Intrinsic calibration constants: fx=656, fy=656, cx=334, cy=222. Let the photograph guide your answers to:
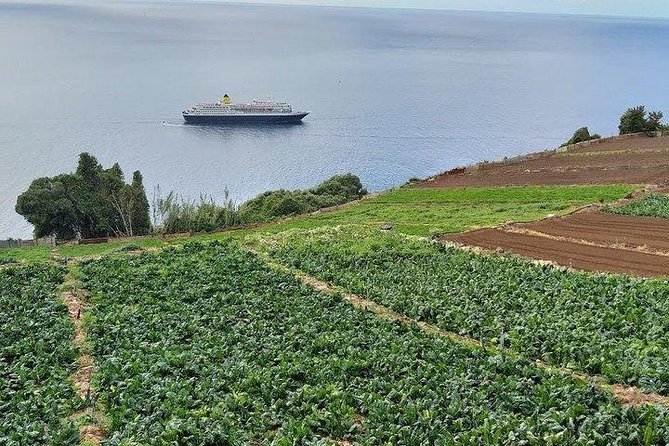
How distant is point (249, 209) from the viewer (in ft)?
216

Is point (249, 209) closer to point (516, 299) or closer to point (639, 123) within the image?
point (516, 299)

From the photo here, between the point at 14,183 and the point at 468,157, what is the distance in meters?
70.0

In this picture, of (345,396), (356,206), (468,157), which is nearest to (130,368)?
(345,396)

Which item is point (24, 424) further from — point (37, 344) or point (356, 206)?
point (356, 206)

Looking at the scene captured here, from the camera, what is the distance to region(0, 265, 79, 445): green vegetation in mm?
18078

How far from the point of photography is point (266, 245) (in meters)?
41.7

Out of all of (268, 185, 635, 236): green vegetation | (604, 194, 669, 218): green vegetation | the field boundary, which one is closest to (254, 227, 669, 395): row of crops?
the field boundary

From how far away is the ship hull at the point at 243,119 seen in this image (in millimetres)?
130000

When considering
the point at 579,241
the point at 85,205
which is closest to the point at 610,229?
the point at 579,241

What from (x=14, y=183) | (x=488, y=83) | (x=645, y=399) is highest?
(x=488, y=83)

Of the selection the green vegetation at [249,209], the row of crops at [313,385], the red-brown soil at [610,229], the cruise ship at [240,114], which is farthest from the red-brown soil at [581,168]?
the cruise ship at [240,114]

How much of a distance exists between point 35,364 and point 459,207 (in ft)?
126

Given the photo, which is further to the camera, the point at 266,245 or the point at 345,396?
the point at 266,245

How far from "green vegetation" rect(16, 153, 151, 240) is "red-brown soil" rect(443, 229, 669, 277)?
3010 cm
